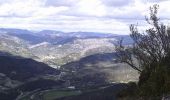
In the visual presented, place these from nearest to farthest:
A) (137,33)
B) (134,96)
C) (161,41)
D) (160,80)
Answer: (160,80), (134,96), (161,41), (137,33)

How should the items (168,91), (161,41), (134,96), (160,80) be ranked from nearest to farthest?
(168,91) → (160,80) → (134,96) → (161,41)

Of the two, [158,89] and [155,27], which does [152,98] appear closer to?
[158,89]

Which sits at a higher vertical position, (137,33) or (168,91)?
(137,33)

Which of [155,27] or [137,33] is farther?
[137,33]

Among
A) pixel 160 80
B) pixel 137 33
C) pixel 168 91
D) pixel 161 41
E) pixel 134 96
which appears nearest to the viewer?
pixel 168 91

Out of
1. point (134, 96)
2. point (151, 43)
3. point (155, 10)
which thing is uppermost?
point (155, 10)

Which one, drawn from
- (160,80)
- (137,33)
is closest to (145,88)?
(160,80)

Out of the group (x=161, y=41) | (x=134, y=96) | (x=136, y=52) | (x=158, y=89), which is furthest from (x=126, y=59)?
(x=158, y=89)

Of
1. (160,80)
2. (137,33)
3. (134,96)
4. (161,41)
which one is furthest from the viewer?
(137,33)

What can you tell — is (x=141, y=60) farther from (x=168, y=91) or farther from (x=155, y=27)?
(x=168, y=91)
